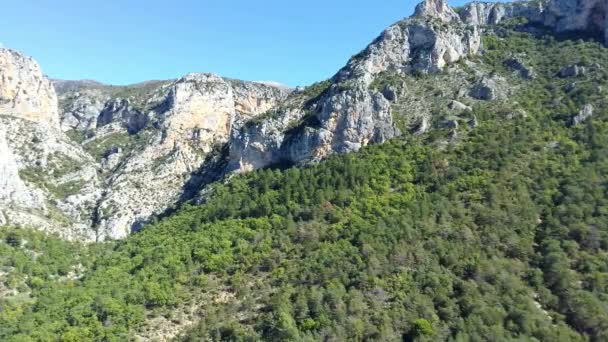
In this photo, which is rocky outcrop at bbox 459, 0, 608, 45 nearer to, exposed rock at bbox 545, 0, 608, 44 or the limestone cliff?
exposed rock at bbox 545, 0, 608, 44

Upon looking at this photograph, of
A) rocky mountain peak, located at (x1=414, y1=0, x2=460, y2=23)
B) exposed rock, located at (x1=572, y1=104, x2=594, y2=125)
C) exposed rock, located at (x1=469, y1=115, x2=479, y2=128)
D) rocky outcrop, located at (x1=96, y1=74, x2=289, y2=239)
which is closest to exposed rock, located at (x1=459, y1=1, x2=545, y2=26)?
rocky mountain peak, located at (x1=414, y1=0, x2=460, y2=23)

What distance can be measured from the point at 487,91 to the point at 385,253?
57.6m

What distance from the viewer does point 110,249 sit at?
384 ft

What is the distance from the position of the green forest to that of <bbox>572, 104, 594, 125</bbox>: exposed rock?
1.18 m

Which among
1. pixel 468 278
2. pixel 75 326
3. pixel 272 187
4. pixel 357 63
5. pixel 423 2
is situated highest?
pixel 423 2

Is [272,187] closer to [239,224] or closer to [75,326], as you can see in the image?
[239,224]

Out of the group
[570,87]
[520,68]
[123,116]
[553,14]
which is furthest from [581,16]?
[123,116]

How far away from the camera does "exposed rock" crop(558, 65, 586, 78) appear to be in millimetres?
118812

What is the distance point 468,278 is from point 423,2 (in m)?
101

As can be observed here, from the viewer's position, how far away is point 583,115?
103 meters

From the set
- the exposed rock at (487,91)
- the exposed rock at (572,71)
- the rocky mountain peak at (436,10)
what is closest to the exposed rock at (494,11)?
the rocky mountain peak at (436,10)

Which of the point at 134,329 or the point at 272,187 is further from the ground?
the point at 272,187

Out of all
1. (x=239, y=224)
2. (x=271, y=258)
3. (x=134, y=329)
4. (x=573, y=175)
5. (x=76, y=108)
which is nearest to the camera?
(x=134, y=329)

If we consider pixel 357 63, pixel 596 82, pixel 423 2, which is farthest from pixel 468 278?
pixel 423 2
